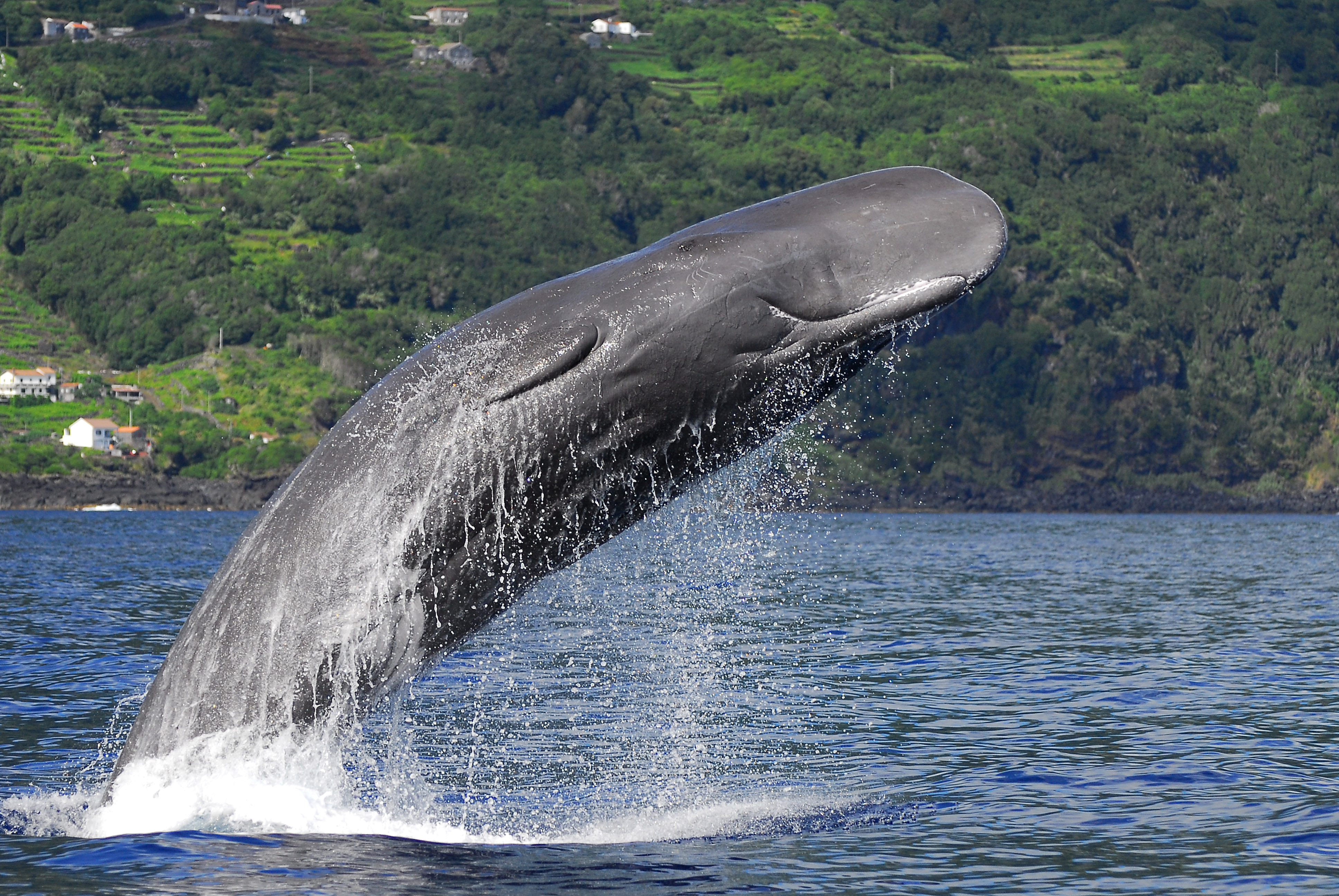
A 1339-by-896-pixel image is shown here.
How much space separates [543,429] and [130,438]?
165 m

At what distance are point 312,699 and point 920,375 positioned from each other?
193335mm

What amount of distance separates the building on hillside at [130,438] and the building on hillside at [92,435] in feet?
1.75

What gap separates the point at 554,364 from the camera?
8508mm

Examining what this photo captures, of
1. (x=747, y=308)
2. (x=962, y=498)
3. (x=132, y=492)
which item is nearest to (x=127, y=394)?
(x=132, y=492)

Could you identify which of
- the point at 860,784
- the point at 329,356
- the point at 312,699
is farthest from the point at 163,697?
the point at 329,356

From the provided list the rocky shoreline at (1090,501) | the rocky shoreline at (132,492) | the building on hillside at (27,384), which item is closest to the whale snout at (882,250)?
the rocky shoreline at (132,492)

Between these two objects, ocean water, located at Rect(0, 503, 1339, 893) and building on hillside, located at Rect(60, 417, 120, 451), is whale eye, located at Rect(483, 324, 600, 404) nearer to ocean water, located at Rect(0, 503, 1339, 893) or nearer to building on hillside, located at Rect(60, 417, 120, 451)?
ocean water, located at Rect(0, 503, 1339, 893)

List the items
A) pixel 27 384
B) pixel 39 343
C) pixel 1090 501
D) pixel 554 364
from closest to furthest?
1. pixel 554 364
2. pixel 27 384
3. pixel 39 343
4. pixel 1090 501

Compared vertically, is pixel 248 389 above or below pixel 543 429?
above

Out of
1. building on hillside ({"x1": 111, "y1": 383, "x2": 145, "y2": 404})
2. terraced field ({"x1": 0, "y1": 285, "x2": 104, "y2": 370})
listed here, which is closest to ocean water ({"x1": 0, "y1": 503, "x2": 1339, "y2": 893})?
building on hillside ({"x1": 111, "y1": 383, "x2": 145, "y2": 404})

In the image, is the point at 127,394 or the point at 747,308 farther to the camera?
the point at 127,394

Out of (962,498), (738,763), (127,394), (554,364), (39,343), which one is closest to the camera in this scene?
(554,364)

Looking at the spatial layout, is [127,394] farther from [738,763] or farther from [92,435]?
[738,763]

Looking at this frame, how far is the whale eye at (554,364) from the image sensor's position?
8.49 metres
